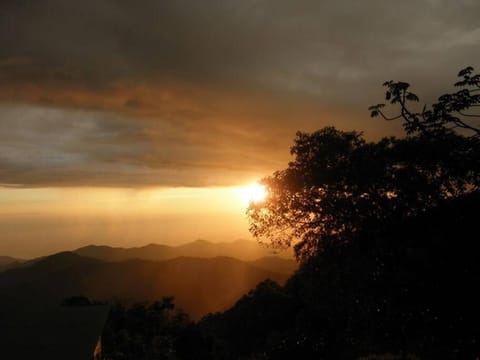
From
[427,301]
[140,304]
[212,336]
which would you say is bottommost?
[212,336]

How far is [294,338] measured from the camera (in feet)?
134

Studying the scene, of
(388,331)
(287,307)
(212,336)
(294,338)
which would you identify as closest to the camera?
(388,331)

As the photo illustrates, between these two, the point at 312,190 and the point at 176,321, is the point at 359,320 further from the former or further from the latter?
the point at 176,321

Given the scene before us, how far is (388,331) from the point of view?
83.0 ft

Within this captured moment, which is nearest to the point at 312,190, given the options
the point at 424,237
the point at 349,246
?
the point at 349,246

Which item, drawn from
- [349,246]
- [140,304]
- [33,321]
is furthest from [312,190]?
[140,304]

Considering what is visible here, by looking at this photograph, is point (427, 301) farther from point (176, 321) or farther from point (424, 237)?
point (176, 321)

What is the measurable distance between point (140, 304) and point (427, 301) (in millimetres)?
28076

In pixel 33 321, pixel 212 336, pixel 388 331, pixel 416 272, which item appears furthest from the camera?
pixel 212 336

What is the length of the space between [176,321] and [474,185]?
1243 inches

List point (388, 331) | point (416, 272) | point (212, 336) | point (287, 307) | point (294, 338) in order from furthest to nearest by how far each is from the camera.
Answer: point (287, 307), point (212, 336), point (294, 338), point (388, 331), point (416, 272)

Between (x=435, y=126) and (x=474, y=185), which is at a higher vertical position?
(x=435, y=126)

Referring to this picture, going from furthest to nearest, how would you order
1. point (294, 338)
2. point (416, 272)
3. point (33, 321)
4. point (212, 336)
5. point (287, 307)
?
point (287, 307) < point (212, 336) < point (294, 338) < point (416, 272) < point (33, 321)

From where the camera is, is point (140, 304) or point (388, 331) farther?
point (140, 304)
